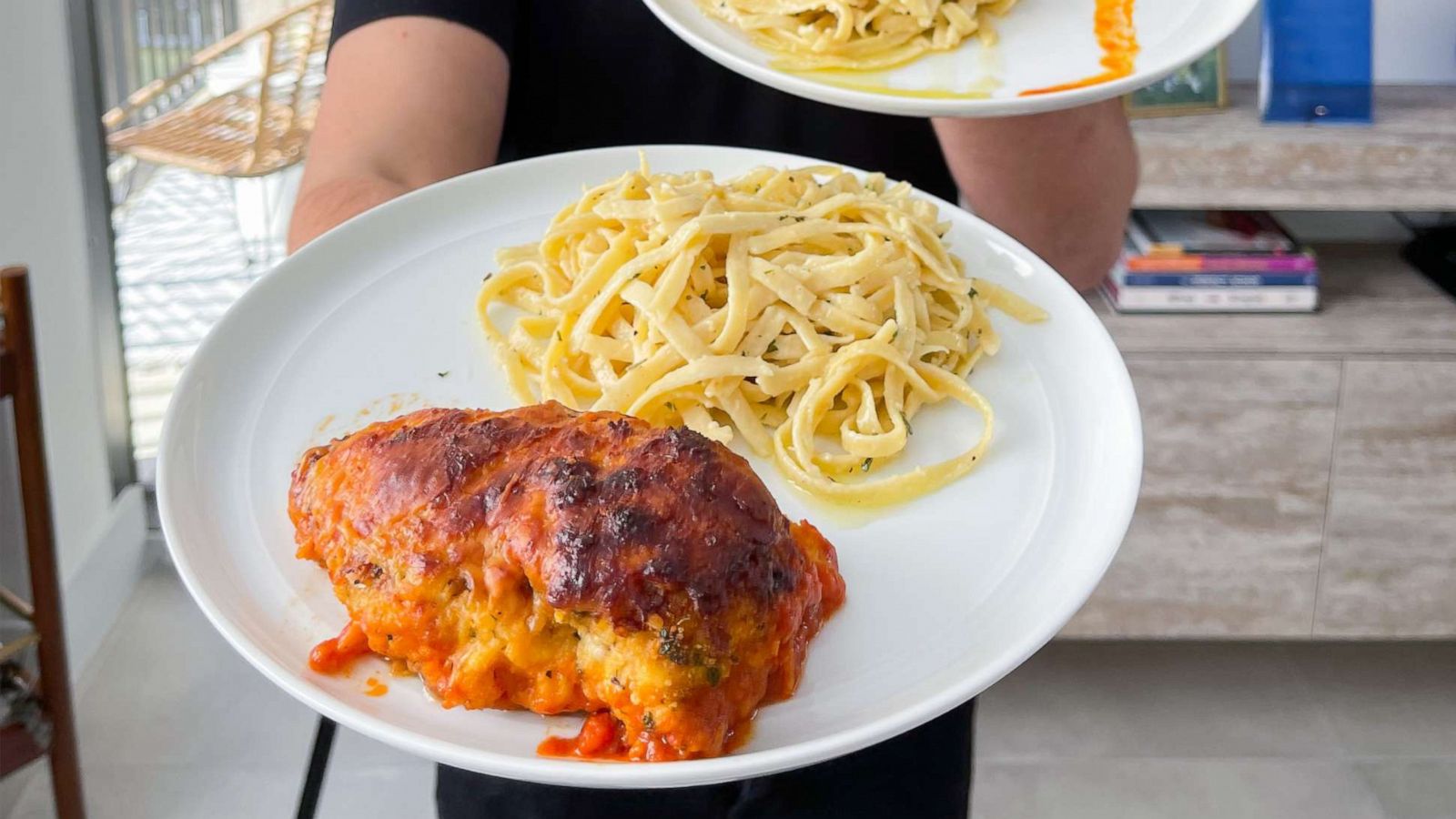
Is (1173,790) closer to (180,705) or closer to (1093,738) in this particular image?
(1093,738)

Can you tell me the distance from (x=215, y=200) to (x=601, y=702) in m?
4.12

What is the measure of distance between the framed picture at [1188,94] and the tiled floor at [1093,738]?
5.35 feet

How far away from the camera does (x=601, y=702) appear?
2.76ft

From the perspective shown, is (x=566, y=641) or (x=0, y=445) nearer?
(x=566, y=641)

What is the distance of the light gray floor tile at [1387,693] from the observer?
3.46 meters

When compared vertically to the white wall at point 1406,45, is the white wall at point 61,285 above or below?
below

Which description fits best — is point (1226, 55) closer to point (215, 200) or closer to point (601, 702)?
point (601, 702)

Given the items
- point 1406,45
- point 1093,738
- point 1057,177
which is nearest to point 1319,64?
point 1406,45

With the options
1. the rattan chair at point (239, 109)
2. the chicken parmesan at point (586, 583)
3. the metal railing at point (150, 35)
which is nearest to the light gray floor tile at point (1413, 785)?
the chicken parmesan at point (586, 583)

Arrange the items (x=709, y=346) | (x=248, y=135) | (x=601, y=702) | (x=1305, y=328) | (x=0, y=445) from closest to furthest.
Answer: (x=601, y=702) < (x=709, y=346) < (x=0, y=445) < (x=1305, y=328) < (x=248, y=135)


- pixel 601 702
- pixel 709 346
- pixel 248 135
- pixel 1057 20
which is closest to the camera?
pixel 601 702

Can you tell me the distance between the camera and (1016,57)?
133 cm

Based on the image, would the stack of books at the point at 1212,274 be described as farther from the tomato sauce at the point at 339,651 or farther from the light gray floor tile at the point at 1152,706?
the tomato sauce at the point at 339,651

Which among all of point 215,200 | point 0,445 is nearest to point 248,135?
point 215,200
